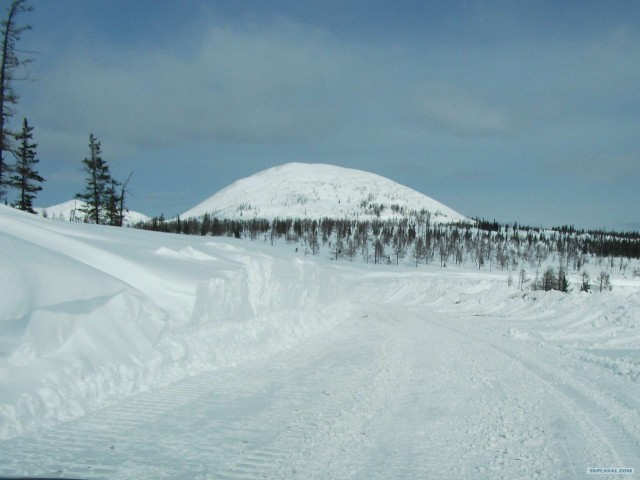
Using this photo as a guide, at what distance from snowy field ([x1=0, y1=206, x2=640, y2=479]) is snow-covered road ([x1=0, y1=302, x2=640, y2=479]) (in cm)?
3

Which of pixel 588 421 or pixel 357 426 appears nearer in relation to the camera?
pixel 357 426

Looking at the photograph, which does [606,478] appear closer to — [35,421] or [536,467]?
[536,467]

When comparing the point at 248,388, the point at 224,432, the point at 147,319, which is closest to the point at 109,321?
the point at 147,319

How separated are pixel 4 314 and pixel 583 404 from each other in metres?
8.94

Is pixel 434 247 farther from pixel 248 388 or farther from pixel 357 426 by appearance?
pixel 357 426

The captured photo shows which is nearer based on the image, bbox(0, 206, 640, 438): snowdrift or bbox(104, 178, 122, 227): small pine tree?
bbox(0, 206, 640, 438): snowdrift

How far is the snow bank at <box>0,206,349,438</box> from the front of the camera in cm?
588

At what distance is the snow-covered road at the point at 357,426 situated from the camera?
14.7ft

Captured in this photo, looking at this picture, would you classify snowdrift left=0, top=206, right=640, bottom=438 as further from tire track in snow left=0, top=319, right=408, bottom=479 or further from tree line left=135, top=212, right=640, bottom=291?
tree line left=135, top=212, right=640, bottom=291

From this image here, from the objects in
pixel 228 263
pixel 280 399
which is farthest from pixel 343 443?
pixel 228 263

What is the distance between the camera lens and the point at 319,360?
32.1 ft

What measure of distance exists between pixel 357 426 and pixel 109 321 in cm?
472

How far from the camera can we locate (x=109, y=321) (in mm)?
7688

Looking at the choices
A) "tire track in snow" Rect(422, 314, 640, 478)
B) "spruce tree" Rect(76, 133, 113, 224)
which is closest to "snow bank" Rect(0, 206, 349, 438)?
"tire track in snow" Rect(422, 314, 640, 478)
